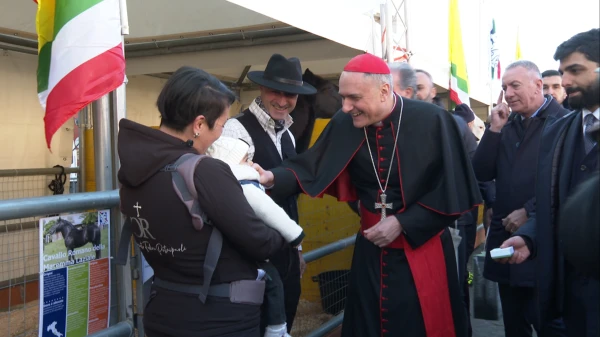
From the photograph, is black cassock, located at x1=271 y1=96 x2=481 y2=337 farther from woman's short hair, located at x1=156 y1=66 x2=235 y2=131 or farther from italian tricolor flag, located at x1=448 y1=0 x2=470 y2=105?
italian tricolor flag, located at x1=448 y1=0 x2=470 y2=105

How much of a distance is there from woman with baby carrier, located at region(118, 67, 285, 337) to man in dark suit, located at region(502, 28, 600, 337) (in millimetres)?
1321

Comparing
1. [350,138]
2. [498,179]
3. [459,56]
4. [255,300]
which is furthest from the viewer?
[459,56]

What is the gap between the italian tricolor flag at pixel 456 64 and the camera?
7410 mm

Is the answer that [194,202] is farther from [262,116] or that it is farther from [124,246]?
[262,116]

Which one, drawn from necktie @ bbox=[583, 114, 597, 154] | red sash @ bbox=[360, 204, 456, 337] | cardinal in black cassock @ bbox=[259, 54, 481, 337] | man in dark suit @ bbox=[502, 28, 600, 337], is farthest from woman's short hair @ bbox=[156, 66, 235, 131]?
necktie @ bbox=[583, 114, 597, 154]

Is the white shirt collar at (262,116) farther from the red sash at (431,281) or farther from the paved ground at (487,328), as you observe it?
the paved ground at (487,328)

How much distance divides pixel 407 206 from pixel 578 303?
2.87ft

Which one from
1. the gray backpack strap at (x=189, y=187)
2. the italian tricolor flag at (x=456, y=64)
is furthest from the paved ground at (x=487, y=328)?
the gray backpack strap at (x=189, y=187)

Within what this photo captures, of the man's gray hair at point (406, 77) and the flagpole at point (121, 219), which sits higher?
the man's gray hair at point (406, 77)

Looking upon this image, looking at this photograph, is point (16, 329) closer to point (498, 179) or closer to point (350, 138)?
point (350, 138)

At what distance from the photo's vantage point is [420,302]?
2814 mm

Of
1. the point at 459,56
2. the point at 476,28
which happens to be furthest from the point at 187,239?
the point at 476,28

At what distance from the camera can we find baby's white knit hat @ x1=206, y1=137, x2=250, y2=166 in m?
2.13

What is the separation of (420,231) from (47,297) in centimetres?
170
